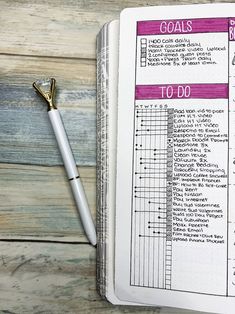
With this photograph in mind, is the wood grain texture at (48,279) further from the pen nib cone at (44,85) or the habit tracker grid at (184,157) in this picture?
the pen nib cone at (44,85)

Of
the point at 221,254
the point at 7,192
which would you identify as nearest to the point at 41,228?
the point at 7,192

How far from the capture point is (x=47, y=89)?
48 centimetres

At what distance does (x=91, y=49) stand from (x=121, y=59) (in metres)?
0.04

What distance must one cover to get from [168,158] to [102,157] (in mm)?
71

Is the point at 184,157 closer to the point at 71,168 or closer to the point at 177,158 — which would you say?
the point at 177,158

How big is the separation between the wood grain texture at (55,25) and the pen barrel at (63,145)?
0.08 metres

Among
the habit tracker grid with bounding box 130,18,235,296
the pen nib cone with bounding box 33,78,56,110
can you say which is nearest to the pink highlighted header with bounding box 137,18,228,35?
the habit tracker grid with bounding box 130,18,235,296

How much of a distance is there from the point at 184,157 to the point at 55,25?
207 mm

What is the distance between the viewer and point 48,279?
0.48 m

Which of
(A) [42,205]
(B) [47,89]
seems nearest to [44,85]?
(B) [47,89]

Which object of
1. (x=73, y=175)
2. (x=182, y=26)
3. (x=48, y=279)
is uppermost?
(x=182, y=26)

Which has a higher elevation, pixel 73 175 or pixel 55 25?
pixel 55 25

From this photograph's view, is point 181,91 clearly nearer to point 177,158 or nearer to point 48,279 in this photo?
point 177,158

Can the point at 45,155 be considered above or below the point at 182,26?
below
